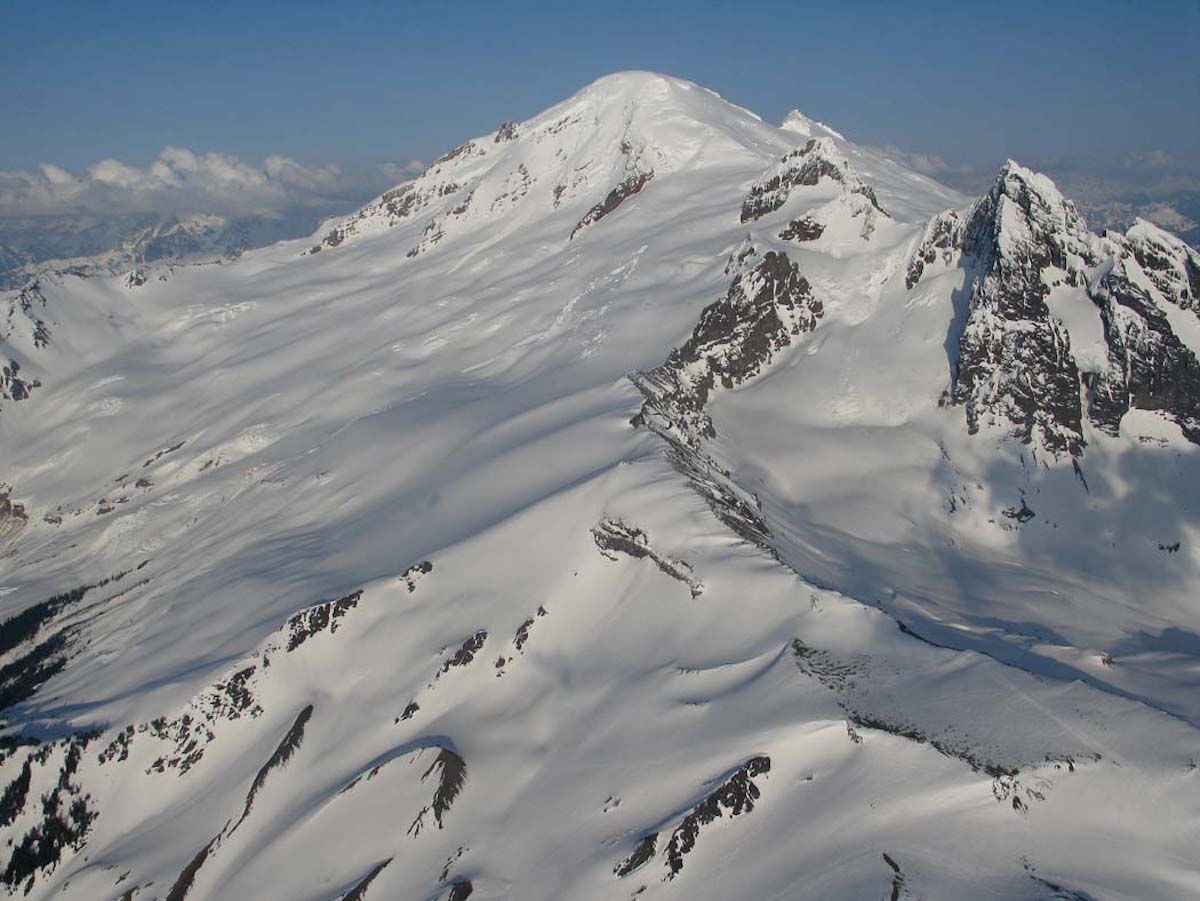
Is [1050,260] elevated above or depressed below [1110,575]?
above

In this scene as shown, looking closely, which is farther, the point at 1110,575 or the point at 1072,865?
the point at 1110,575

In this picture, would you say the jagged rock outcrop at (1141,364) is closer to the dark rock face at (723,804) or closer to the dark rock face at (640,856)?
the dark rock face at (723,804)

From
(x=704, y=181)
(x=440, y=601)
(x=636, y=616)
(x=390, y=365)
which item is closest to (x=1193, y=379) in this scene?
(x=636, y=616)

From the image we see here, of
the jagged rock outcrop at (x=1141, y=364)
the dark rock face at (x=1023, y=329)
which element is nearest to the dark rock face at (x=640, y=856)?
the dark rock face at (x=1023, y=329)

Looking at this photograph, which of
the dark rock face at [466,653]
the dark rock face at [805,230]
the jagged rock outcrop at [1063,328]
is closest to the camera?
the dark rock face at [466,653]

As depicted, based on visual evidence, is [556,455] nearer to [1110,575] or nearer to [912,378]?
[912,378]

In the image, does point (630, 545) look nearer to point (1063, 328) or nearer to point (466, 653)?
point (466, 653)

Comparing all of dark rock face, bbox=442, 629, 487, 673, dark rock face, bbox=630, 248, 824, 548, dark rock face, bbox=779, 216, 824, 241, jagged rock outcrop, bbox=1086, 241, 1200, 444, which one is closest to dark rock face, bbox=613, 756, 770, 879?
dark rock face, bbox=442, 629, 487, 673
